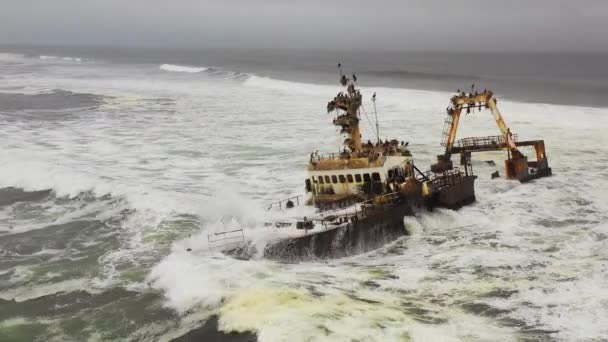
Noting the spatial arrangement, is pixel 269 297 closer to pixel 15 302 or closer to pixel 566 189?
pixel 15 302

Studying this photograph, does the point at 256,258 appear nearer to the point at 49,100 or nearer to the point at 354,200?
the point at 354,200

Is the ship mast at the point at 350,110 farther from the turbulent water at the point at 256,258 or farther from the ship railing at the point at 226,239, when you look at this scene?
the ship railing at the point at 226,239

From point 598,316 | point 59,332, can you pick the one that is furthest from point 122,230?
point 598,316

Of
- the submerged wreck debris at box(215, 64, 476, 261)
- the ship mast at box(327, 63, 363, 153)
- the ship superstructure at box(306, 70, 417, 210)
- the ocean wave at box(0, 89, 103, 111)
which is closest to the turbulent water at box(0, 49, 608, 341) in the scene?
the submerged wreck debris at box(215, 64, 476, 261)

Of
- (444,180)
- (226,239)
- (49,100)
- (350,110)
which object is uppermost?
(49,100)

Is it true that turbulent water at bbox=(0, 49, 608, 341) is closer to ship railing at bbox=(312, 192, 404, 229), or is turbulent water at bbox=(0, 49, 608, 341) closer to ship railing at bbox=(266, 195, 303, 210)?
ship railing at bbox=(266, 195, 303, 210)

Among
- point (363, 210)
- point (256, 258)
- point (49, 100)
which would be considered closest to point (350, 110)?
point (363, 210)
